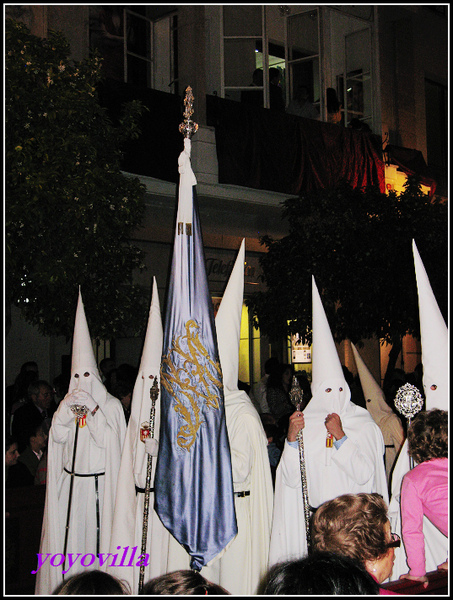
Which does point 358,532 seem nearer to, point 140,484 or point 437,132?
point 140,484

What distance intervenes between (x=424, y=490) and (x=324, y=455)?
4.49 feet

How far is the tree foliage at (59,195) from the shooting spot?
718cm

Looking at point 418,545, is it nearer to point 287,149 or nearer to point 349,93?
point 287,149

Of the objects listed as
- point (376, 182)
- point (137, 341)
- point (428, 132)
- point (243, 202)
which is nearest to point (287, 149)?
point (243, 202)

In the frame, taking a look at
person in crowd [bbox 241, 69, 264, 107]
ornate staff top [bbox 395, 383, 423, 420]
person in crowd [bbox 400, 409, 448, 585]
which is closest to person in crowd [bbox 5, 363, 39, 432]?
ornate staff top [bbox 395, 383, 423, 420]

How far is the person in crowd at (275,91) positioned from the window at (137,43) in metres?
2.20

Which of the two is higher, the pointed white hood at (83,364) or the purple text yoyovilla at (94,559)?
the pointed white hood at (83,364)

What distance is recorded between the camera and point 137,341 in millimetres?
14938

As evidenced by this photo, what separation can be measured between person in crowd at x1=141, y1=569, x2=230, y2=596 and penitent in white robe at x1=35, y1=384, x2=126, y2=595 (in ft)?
14.0

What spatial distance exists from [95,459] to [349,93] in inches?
537

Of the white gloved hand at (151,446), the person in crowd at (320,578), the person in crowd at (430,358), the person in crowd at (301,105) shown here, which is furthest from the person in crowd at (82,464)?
the person in crowd at (301,105)

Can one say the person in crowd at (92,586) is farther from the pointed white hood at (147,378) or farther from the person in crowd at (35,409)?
the person in crowd at (35,409)

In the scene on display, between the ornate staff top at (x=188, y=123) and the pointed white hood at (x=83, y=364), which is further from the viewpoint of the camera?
the pointed white hood at (x=83, y=364)

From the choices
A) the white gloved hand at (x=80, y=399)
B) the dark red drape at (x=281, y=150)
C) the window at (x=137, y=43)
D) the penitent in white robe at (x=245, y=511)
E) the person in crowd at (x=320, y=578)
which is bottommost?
the penitent in white robe at (x=245, y=511)
